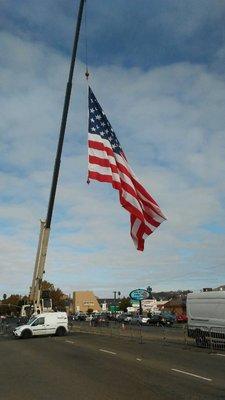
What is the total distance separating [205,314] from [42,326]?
12.5 m

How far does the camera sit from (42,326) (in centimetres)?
3300

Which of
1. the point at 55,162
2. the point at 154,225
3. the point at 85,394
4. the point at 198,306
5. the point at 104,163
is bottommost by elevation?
the point at 85,394

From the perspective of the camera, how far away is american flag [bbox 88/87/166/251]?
704 inches

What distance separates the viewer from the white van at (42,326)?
107 feet

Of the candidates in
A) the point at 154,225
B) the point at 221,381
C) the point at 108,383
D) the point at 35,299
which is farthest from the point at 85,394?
the point at 35,299

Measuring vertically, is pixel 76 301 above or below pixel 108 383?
above

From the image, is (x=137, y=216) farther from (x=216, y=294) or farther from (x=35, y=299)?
(x=35, y=299)

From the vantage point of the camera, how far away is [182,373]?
13406 millimetres

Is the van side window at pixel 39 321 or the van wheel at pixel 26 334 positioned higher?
the van side window at pixel 39 321

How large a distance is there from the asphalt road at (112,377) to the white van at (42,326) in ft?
46.2

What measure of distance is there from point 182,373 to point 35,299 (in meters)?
20.8

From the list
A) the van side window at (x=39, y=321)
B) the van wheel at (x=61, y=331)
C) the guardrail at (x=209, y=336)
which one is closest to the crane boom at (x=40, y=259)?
the van side window at (x=39, y=321)

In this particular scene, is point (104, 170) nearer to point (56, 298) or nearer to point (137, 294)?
point (137, 294)

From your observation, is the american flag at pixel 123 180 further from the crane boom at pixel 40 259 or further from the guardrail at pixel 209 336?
the crane boom at pixel 40 259
